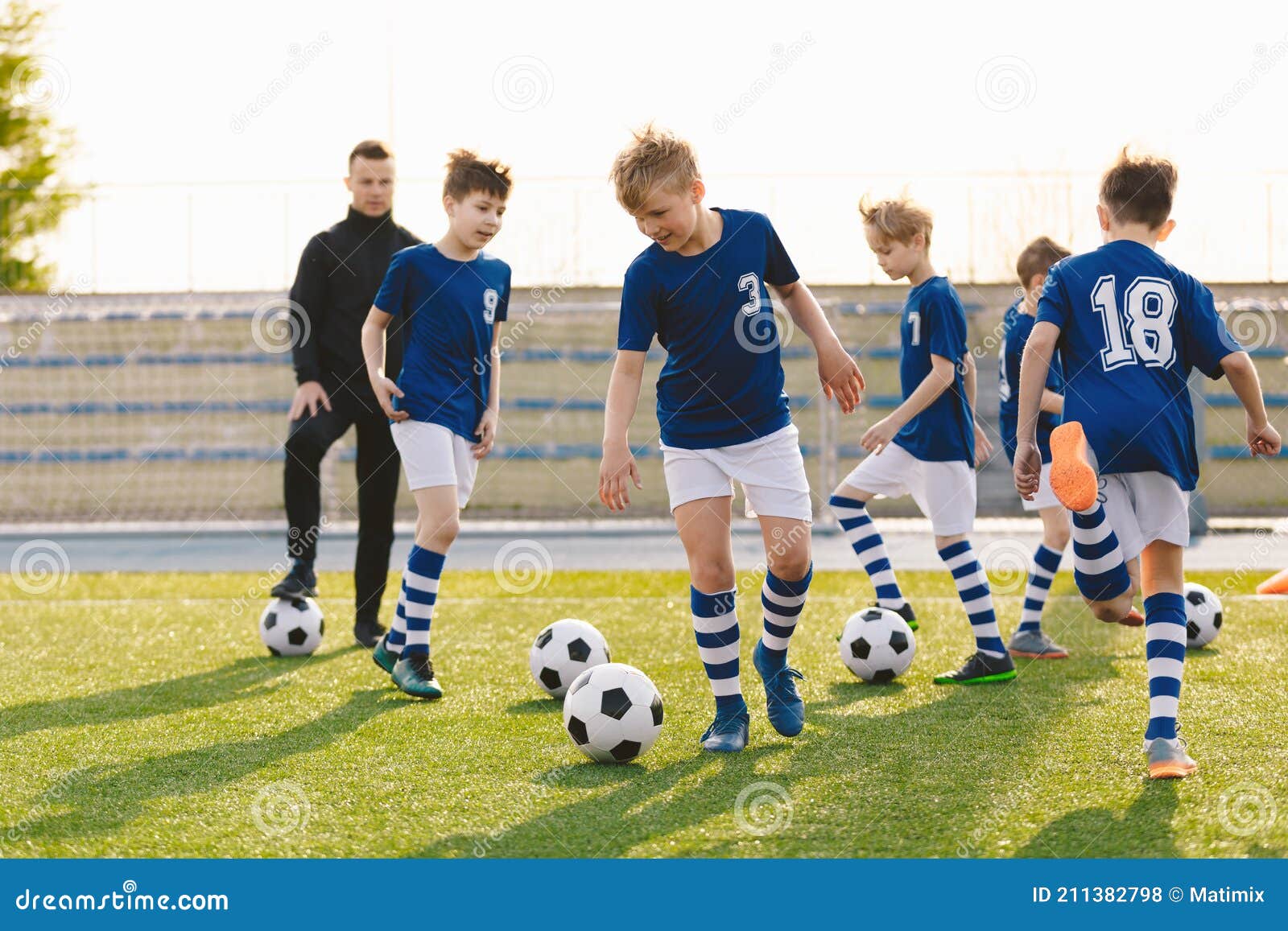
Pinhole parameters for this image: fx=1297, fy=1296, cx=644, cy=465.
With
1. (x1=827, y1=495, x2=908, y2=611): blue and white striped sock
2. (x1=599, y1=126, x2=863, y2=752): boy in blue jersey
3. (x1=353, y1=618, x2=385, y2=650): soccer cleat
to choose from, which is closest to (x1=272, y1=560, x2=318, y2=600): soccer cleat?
(x1=353, y1=618, x2=385, y2=650): soccer cleat

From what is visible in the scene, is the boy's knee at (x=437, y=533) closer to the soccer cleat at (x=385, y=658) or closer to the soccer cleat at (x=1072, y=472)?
the soccer cleat at (x=385, y=658)

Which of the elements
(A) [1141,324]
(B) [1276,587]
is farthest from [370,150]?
(B) [1276,587]

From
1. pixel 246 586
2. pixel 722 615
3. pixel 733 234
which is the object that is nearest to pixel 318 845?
pixel 722 615

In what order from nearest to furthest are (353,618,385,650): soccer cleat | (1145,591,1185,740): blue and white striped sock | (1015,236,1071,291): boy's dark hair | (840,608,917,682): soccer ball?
1. (1145,591,1185,740): blue and white striped sock
2. (840,608,917,682): soccer ball
3. (1015,236,1071,291): boy's dark hair
4. (353,618,385,650): soccer cleat

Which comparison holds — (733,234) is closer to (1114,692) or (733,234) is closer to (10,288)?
(1114,692)

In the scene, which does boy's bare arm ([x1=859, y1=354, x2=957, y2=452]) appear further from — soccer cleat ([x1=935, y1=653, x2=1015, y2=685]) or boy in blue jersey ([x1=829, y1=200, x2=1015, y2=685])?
soccer cleat ([x1=935, y1=653, x2=1015, y2=685])

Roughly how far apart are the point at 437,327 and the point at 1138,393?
8.49ft

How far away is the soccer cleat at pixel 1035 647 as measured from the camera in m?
5.55

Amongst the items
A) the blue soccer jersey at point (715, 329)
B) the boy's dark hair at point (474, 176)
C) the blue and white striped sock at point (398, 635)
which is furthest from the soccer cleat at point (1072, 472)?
the blue and white striped sock at point (398, 635)

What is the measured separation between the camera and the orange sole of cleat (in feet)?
11.3

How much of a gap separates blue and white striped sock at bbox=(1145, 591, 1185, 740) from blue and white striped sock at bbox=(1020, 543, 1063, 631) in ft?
6.59

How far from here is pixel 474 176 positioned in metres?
4.76

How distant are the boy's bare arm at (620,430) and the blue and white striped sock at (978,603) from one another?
1.82 m

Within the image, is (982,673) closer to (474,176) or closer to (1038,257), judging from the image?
(1038,257)
